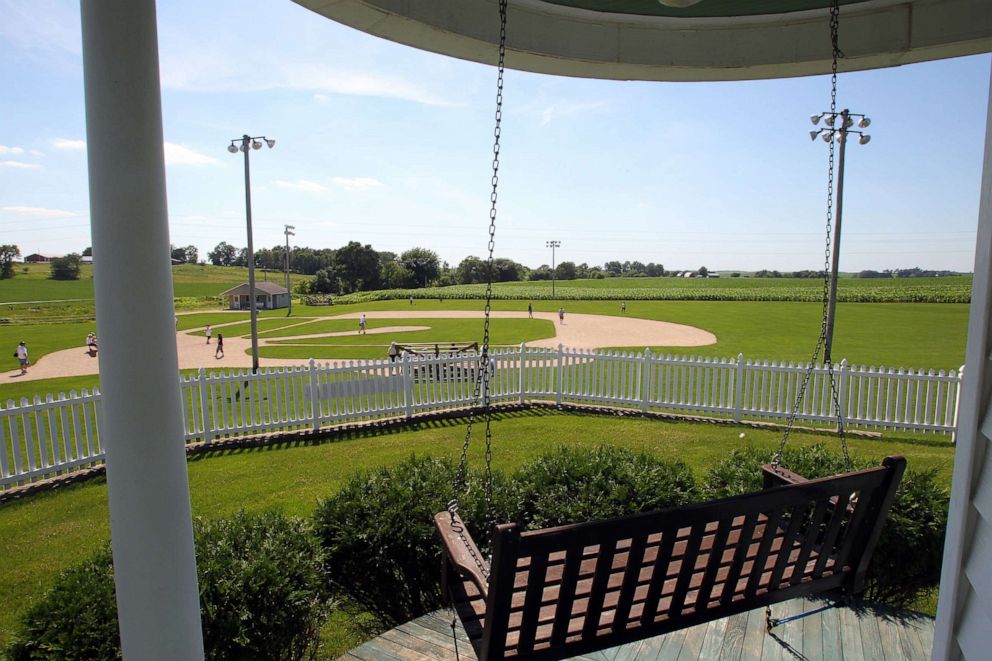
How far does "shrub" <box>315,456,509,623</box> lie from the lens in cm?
297

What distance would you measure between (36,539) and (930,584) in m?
6.72

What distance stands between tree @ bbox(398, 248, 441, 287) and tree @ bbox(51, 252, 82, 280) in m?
45.2

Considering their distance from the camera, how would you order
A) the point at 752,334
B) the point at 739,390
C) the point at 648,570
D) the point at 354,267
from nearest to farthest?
the point at 648,570
the point at 739,390
the point at 752,334
the point at 354,267

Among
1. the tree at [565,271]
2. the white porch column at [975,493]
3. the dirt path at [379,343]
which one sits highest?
the tree at [565,271]

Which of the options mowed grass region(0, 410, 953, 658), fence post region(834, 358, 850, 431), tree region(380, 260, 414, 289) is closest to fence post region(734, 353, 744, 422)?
mowed grass region(0, 410, 953, 658)

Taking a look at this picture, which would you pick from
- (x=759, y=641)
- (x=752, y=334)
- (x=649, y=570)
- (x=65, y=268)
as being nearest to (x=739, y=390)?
(x=759, y=641)

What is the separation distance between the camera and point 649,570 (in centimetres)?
204

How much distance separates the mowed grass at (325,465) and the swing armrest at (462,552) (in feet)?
4.74

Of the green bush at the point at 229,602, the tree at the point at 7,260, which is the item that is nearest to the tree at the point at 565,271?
the tree at the point at 7,260

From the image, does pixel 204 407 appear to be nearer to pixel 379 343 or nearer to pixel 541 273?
pixel 379 343

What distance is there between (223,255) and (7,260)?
1624 inches

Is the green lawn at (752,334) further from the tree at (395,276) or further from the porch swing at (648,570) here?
the tree at (395,276)

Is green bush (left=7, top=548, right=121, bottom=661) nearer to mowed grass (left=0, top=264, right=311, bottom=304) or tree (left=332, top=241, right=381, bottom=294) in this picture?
mowed grass (left=0, top=264, right=311, bottom=304)

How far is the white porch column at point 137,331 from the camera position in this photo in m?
1.36
